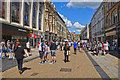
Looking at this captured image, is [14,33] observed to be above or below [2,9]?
below

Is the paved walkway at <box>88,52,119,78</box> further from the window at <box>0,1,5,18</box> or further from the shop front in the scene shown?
the window at <box>0,1,5,18</box>

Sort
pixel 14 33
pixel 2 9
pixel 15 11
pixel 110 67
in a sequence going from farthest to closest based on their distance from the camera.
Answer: pixel 15 11, pixel 14 33, pixel 2 9, pixel 110 67

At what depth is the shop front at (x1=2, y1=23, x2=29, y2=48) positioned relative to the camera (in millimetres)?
14828

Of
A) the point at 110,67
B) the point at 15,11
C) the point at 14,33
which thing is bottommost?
the point at 110,67

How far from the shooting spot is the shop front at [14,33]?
48.6 feet

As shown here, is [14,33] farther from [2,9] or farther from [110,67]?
[110,67]

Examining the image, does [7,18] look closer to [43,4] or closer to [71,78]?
[71,78]

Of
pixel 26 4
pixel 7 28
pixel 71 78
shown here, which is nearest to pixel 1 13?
pixel 7 28

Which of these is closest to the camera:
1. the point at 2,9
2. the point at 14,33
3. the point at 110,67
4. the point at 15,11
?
the point at 110,67

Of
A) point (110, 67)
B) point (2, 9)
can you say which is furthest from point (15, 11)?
point (110, 67)

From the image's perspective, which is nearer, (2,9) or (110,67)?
(110,67)

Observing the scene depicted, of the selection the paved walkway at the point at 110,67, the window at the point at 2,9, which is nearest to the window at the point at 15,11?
the window at the point at 2,9

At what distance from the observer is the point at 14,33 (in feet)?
56.1

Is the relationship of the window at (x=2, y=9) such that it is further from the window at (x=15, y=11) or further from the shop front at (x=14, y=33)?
the window at (x=15, y=11)
